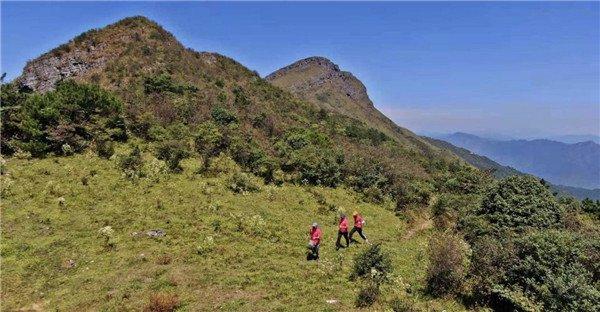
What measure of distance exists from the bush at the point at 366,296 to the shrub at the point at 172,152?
759 inches

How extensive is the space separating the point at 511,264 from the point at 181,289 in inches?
502

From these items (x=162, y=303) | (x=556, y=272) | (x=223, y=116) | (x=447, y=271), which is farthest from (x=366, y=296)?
(x=223, y=116)

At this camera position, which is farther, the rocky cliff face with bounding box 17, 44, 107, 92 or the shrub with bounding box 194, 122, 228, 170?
the rocky cliff face with bounding box 17, 44, 107, 92

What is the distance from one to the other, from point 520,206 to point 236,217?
15468 millimetres

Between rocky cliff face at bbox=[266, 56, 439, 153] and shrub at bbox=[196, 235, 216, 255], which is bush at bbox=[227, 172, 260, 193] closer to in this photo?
shrub at bbox=[196, 235, 216, 255]

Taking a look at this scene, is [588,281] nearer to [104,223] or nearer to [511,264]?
[511,264]

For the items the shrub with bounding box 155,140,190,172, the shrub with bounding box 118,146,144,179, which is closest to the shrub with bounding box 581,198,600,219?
the shrub with bounding box 155,140,190,172

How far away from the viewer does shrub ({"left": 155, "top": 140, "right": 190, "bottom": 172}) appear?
3312 centimetres

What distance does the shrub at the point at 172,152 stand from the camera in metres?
33.1

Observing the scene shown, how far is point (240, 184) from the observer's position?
31.6m

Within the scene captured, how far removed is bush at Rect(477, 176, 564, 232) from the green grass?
470 cm

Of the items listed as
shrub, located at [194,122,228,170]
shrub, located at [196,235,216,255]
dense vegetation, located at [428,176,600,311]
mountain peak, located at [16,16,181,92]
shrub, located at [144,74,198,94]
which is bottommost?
shrub, located at [196,235,216,255]

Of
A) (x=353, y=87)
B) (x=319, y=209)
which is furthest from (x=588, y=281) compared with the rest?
(x=353, y=87)

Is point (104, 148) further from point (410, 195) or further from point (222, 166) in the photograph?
point (410, 195)
